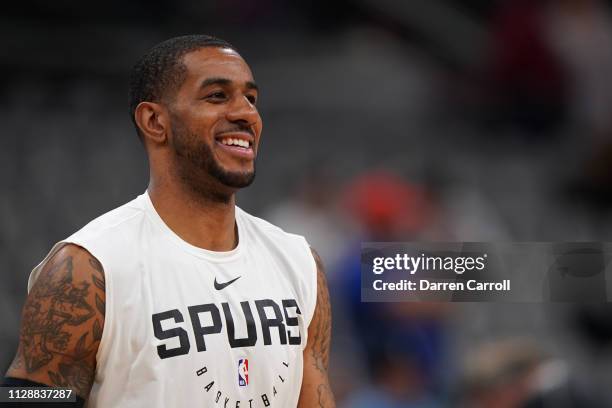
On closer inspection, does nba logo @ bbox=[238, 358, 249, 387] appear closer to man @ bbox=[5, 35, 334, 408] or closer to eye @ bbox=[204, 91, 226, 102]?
man @ bbox=[5, 35, 334, 408]

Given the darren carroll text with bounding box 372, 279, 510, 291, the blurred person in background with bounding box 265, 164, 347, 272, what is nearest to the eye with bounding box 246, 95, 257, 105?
the darren carroll text with bounding box 372, 279, 510, 291

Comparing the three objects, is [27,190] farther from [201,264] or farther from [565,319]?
[201,264]

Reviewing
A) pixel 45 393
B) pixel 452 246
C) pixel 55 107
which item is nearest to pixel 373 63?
pixel 55 107

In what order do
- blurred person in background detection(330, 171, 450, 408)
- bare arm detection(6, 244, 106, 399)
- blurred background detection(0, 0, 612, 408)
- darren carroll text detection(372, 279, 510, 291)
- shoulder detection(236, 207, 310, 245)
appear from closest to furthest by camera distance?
bare arm detection(6, 244, 106, 399)
shoulder detection(236, 207, 310, 245)
darren carroll text detection(372, 279, 510, 291)
blurred person in background detection(330, 171, 450, 408)
blurred background detection(0, 0, 612, 408)

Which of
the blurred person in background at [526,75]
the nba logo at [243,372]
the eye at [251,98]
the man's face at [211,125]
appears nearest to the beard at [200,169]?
the man's face at [211,125]

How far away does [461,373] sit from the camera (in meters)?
4.52

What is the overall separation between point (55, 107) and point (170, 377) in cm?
412

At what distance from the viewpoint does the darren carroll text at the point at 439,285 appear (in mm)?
3502

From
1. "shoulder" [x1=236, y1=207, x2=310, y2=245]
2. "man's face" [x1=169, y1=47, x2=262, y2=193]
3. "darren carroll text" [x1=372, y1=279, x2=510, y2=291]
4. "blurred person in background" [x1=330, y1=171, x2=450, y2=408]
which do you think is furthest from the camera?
"blurred person in background" [x1=330, y1=171, x2=450, y2=408]

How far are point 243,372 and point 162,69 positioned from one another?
2.77ft

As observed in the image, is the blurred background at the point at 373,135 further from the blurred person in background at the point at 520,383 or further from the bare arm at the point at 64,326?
the bare arm at the point at 64,326

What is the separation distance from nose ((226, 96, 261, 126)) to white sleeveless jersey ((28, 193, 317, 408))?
13.2 inches

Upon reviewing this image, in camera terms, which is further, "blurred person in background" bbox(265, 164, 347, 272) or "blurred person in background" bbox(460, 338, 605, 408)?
"blurred person in background" bbox(265, 164, 347, 272)

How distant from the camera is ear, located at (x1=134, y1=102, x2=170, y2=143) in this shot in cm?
274
